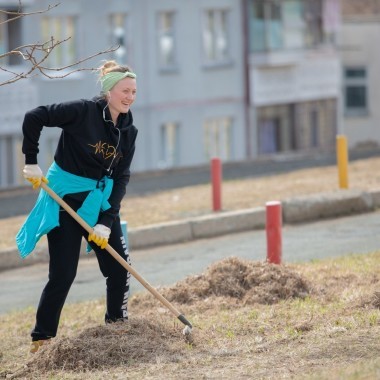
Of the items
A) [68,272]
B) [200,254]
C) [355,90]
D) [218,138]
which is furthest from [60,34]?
[68,272]

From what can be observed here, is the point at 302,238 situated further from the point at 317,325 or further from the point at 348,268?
the point at 317,325

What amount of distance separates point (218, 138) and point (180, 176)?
14.3 m

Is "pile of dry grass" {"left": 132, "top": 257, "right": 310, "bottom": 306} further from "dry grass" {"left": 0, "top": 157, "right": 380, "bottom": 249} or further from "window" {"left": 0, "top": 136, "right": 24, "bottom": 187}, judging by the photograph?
"window" {"left": 0, "top": 136, "right": 24, "bottom": 187}

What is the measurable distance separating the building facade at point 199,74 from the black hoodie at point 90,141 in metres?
23.6

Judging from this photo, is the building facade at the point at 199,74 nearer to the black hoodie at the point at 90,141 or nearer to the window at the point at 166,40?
the window at the point at 166,40

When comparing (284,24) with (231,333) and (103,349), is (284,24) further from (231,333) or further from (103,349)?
(103,349)

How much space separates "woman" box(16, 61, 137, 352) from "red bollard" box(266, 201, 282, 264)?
9.57ft

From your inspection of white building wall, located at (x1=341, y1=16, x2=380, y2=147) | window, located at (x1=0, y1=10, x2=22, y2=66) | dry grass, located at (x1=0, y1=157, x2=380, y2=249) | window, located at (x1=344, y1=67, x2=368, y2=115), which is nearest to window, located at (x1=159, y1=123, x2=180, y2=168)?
window, located at (x1=0, y1=10, x2=22, y2=66)

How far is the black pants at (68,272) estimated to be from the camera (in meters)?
7.83

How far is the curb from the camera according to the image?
13.2 m

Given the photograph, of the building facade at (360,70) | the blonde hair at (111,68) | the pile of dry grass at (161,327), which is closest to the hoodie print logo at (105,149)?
the blonde hair at (111,68)

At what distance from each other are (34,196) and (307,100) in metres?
24.3

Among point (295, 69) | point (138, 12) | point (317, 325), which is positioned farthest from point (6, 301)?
point (295, 69)

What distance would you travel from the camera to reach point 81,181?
789cm
